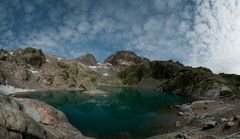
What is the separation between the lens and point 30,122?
36.2m

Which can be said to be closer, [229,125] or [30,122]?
[30,122]

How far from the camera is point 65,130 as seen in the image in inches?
1940

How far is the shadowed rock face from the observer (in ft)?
106

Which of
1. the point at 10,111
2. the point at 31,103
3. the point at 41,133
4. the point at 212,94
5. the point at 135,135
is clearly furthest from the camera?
the point at 212,94

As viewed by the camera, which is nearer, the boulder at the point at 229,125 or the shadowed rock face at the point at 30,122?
the shadowed rock face at the point at 30,122

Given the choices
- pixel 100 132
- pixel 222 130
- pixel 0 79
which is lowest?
pixel 100 132

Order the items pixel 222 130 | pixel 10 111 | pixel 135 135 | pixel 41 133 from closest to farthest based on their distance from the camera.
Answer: pixel 10 111 < pixel 41 133 < pixel 222 130 < pixel 135 135

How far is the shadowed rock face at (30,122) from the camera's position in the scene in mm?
32219

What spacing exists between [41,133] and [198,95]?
17166 centimetres

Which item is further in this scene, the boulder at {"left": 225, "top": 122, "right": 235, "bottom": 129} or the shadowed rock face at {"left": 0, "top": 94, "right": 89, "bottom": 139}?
the boulder at {"left": 225, "top": 122, "right": 235, "bottom": 129}

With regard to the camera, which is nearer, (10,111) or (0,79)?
(10,111)

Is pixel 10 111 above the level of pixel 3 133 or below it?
above

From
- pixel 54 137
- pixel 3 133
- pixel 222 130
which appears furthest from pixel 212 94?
pixel 3 133

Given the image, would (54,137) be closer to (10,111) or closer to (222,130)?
(10,111)
